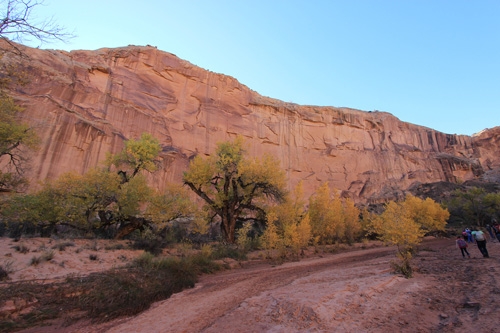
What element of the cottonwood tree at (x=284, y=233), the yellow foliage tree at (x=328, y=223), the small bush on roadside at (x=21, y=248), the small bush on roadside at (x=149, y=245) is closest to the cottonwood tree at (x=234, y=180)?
the cottonwood tree at (x=284, y=233)

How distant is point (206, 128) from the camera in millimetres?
41312

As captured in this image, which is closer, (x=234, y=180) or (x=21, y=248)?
(x=21, y=248)

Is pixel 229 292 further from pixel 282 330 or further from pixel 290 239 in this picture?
pixel 290 239

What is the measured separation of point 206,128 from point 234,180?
82.7 ft

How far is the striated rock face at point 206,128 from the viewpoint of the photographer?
29359 mm

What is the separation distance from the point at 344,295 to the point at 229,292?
3089 mm

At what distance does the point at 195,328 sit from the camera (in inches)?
172

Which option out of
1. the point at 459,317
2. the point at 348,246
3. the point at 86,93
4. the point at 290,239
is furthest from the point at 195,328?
the point at 86,93

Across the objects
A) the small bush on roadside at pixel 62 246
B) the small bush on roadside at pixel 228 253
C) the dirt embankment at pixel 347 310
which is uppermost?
the small bush on roadside at pixel 62 246

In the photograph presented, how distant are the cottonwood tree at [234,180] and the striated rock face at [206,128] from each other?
1695 centimetres

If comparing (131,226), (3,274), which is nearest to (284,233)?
(131,226)

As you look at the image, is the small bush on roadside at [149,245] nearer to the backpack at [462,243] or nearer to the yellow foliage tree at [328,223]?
the yellow foliage tree at [328,223]

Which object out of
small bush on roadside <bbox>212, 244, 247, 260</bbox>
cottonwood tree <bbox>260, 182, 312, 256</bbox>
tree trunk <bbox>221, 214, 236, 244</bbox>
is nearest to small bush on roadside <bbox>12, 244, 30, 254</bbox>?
small bush on roadside <bbox>212, 244, 247, 260</bbox>

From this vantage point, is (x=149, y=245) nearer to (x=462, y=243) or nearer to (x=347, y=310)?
(x=347, y=310)
